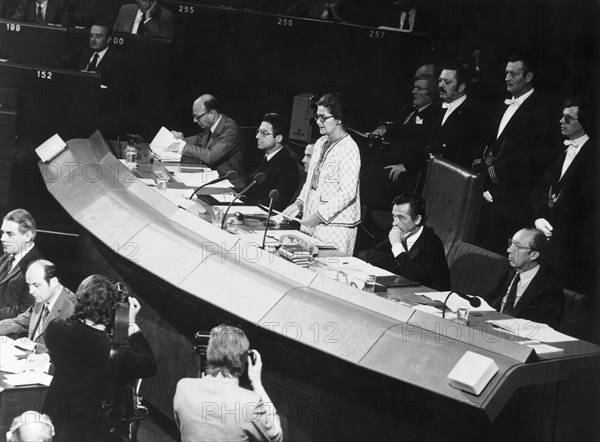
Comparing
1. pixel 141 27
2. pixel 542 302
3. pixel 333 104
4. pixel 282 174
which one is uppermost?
pixel 141 27

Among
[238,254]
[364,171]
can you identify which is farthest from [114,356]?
[364,171]

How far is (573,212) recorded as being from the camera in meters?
5.56

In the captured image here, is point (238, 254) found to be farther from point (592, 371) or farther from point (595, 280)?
point (595, 280)

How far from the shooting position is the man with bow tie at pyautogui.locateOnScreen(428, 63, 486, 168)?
20.9 ft

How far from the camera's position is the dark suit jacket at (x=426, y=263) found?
511cm

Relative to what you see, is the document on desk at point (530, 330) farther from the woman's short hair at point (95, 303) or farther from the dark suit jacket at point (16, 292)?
the dark suit jacket at point (16, 292)

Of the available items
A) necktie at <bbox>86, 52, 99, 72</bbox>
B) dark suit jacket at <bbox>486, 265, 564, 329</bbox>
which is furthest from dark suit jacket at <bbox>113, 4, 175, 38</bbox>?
dark suit jacket at <bbox>486, 265, 564, 329</bbox>

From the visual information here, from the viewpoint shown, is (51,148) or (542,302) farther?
(51,148)

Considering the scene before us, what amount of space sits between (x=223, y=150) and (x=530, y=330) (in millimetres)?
3391

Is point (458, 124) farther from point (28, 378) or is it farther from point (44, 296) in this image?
point (28, 378)

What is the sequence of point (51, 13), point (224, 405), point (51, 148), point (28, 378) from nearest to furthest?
1. point (224, 405)
2. point (28, 378)
3. point (51, 148)
4. point (51, 13)

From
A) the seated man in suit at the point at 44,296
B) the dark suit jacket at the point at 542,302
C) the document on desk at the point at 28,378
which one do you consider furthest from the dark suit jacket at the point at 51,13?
the dark suit jacket at the point at 542,302

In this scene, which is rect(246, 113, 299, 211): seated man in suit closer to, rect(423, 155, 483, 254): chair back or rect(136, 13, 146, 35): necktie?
rect(423, 155, 483, 254): chair back

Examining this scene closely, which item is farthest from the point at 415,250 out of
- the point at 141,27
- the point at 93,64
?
the point at 141,27
